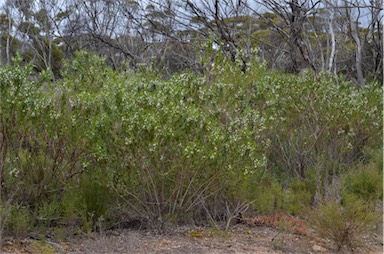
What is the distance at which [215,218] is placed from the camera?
5.54 m

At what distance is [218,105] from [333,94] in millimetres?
2391

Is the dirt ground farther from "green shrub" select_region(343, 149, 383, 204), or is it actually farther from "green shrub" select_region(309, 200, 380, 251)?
"green shrub" select_region(343, 149, 383, 204)

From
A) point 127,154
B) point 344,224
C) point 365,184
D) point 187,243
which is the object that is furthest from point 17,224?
point 365,184

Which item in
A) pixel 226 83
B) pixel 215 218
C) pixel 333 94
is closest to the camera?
pixel 215 218

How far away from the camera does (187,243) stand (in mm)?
4770

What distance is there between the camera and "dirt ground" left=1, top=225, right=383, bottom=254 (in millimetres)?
4480

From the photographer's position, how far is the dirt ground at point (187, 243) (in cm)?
448

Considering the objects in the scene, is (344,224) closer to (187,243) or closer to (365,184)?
(187,243)

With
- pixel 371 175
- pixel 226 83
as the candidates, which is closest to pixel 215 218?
pixel 226 83

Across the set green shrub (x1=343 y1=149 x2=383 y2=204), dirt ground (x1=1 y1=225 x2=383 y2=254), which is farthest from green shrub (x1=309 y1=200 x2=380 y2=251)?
green shrub (x1=343 y1=149 x2=383 y2=204)

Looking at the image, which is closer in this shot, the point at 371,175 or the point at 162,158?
the point at 162,158

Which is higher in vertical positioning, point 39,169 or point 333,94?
point 333,94

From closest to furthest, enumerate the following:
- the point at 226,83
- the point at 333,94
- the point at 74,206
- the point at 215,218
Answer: the point at 74,206 → the point at 215,218 → the point at 226,83 → the point at 333,94

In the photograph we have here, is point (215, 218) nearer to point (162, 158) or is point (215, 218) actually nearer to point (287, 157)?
point (162, 158)
